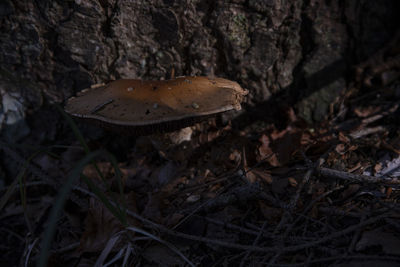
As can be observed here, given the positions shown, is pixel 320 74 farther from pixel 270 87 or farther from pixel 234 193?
pixel 234 193

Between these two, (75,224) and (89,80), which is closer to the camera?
(75,224)

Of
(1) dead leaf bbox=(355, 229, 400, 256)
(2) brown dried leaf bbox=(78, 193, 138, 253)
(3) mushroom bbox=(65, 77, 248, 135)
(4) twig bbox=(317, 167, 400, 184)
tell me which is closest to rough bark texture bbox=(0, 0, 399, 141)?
(3) mushroom bbox=(65, 77, 248, 135)

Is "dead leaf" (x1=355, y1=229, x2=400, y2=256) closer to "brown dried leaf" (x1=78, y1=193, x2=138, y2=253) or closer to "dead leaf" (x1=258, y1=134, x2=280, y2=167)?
"dead leaf" (x1=258, y1=134, x2=280, y2=167)

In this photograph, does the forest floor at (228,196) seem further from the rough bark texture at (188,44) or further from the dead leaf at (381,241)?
the rough bark texture at (188,44)

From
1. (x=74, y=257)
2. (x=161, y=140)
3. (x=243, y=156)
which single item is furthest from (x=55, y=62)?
(x=243, y=156)

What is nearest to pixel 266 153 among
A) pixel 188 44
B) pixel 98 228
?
pixel 188 44

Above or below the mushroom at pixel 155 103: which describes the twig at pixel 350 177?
below

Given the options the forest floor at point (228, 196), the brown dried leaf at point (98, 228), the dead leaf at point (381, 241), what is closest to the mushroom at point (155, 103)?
the forest floor at point (228, 196)
